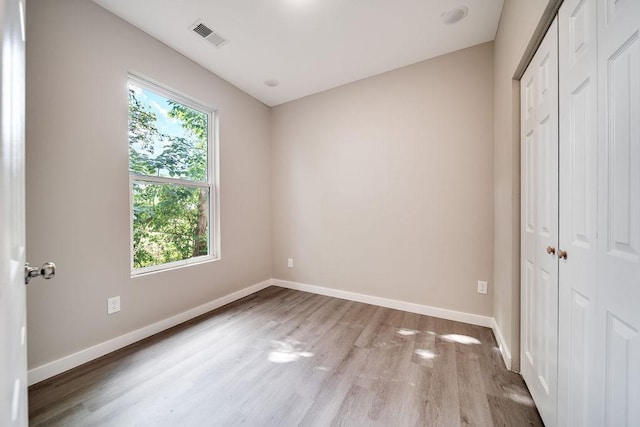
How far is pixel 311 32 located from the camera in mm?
2119

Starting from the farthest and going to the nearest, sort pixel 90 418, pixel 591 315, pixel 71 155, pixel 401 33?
1. pixel 401 33
2. pixel 71 155
3. pixel 90 418
4. pixel 591 315

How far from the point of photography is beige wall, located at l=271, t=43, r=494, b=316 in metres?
2.31

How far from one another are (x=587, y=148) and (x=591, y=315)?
611mm

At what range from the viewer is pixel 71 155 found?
1686mm

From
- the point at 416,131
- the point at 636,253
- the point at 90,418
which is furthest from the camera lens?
the point at 416,131

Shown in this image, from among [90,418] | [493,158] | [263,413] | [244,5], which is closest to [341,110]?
[244,5]

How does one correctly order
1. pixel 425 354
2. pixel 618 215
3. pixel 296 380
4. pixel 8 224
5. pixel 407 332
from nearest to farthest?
1. pixel 8 224
2. pixel 618 215
3. pixel 296 380
4. pixel 425 354
5. pixel 407 332

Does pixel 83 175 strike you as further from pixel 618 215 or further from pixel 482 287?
pixel 482 287

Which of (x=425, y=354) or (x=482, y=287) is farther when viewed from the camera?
(x=482, y=287)

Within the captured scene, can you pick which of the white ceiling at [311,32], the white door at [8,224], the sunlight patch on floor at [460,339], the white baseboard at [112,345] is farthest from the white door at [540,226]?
the white baseboard at [112,345]

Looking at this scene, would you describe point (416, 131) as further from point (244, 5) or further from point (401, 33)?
point (244, 5)

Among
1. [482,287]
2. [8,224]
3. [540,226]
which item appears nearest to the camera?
[8,224]

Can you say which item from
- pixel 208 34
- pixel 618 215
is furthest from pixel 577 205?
pixel 208 34

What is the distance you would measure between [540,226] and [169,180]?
2914 millimetres
